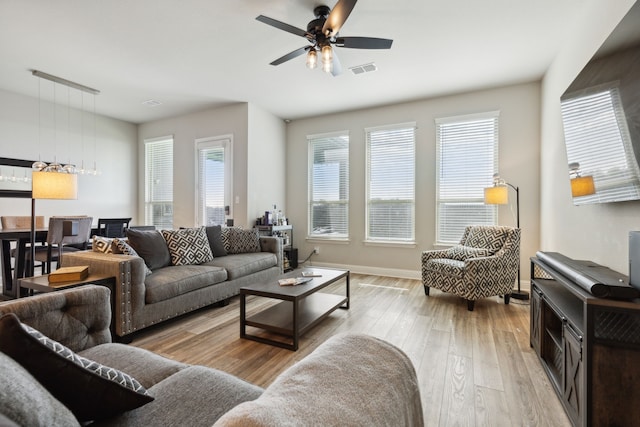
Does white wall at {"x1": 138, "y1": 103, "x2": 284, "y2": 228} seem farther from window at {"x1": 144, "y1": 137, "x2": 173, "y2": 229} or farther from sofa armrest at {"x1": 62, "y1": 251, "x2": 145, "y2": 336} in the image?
sofa armrest at {"x1": 62, "y1": 251, "x2": 145, "y2": 336}

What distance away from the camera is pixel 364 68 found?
3666 mm

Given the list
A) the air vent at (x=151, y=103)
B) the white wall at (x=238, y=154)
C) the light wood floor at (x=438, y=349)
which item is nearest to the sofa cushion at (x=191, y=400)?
the light wood floor at (x=438, y=349)

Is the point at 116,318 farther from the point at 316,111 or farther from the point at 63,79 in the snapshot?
the point at 316,111

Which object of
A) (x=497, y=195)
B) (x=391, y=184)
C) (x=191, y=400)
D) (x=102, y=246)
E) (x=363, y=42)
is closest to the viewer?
(x=191, y=400)

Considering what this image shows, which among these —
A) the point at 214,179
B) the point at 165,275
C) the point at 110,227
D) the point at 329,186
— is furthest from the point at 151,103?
the point at 165,275

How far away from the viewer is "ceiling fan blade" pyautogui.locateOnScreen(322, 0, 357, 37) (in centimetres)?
206

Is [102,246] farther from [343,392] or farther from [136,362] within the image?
[343,392]

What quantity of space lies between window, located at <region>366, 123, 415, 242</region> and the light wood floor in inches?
56.6

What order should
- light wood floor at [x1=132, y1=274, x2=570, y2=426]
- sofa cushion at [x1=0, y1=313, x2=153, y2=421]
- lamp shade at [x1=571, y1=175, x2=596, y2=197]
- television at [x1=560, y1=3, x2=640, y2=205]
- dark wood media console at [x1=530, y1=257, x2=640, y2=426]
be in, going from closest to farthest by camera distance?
sofa cushion at [x1=0, y1=313, x2=153, y2=421] < dark wood media console at [x1=530, y1=257, x2=640, y2=426] < television at [x1=560, y1=3, x2=640, y2=205] < light wood floor at [x1=132, y1=274, x2=570, y2=426] < lamp shade at [x1=571, y1=175, x2=596, y2=197]

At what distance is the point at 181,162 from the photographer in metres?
5.62

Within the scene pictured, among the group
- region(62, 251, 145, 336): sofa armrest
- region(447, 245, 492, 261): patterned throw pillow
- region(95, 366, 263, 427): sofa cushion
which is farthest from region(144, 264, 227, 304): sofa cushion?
region(447, 245, 492, 261): patterned throw pillow

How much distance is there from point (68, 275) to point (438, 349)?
292cm

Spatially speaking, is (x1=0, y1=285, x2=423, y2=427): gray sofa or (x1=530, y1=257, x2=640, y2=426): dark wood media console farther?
(x1=530, y1=257, x2=640, y2=426): dark wood media console

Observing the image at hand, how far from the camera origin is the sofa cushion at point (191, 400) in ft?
3.04
